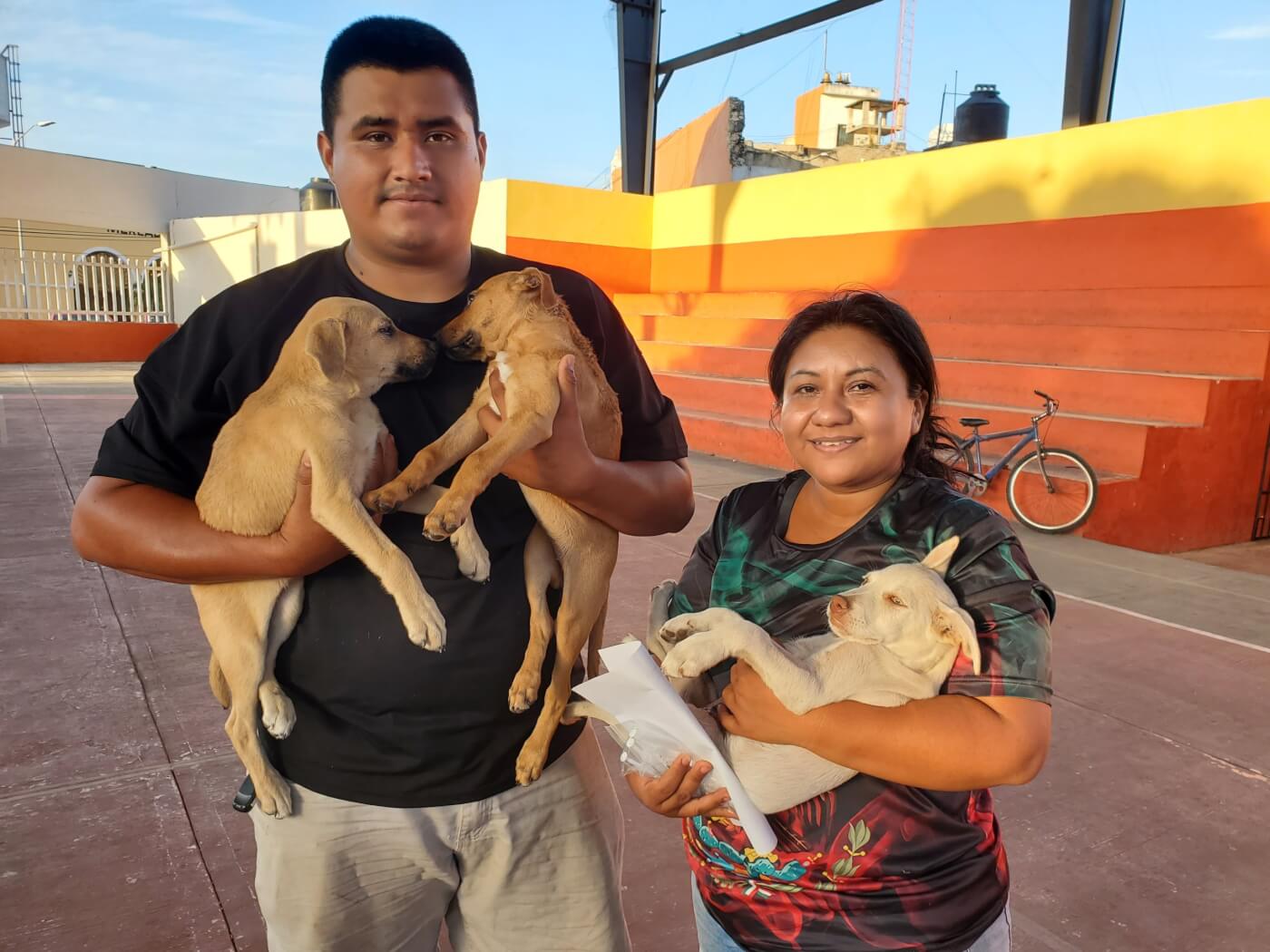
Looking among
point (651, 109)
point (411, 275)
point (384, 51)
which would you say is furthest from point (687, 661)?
point (651, 109)

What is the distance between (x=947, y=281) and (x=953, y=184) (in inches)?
50.6

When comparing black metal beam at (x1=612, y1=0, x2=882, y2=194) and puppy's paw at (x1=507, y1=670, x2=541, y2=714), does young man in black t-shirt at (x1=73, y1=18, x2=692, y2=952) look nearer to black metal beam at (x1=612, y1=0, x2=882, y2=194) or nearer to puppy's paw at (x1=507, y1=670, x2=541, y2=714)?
puppy's paw at (x1=507, y1=670, x2=541, y2=714)

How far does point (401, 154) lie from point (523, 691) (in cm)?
102

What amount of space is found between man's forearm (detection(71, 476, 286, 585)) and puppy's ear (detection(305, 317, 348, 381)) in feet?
1.12

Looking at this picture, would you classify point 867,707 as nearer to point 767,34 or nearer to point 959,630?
point 959,630

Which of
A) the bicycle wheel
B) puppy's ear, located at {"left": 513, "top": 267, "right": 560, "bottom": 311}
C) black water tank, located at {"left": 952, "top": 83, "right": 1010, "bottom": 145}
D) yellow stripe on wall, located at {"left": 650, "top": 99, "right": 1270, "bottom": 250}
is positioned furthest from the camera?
black water tank, located at {"left": 952, "top": 83, "right": 1010, "bottom": 145}

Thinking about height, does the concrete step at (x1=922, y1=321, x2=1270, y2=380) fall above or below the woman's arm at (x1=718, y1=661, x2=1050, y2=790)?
above

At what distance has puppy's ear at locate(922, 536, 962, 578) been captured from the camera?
150 cm

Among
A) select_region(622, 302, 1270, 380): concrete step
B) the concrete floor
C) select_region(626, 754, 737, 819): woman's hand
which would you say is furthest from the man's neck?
select_region(622, 302, 1270, 380): concrete step

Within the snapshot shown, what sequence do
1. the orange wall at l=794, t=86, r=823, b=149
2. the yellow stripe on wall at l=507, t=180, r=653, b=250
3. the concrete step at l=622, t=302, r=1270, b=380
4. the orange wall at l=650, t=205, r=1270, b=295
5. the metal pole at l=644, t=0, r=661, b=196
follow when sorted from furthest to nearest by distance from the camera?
the orange wall at l=794, t=86, r=823, b=149, the metal pole at l=644, t=0, r=661, b=196, the yellow stripe on wall at l=507, t=180, r=653, b=250, the orange wall at l=650, t=205, r=1270, b=295, the concrete step at l=622, t=302, r=1270, b=380

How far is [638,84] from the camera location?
678 inches

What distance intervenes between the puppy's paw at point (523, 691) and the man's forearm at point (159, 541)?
0.47 meters

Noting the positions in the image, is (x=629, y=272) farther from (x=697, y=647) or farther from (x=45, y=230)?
(x=45, y=230)

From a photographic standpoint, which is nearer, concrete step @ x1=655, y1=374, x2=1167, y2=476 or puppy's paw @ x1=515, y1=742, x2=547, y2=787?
puppy's paw @ x1=515, y1=742, x2=547, y2=787
